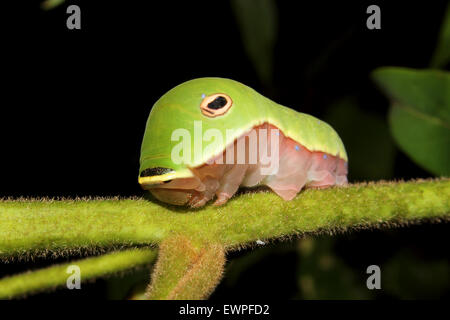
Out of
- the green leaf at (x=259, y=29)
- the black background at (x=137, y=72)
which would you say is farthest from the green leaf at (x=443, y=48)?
the green leaf at (x=259, y=29)

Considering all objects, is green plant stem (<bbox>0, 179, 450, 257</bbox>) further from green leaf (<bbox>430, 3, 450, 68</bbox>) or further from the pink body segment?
green leaf (<bbox>430, 3, 450, 68</bbox>)

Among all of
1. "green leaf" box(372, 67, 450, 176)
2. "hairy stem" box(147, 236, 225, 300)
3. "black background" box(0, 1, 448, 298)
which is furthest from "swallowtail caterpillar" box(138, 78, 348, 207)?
"black background" box(0, 1, 448, 298)

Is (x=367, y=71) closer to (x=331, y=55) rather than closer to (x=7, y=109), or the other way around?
(x=331, y=55)

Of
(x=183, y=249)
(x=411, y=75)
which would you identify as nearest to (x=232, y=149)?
(x=183, y=249)

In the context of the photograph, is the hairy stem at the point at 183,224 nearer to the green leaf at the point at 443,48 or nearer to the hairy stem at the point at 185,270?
the hairy stem at the point at 185,270

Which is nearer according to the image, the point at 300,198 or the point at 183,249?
the point at 183,249

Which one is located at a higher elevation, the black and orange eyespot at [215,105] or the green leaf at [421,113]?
the black and orange eyespot at [215,105]

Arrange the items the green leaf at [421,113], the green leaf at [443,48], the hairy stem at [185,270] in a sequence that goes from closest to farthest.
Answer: the hairy stem at [185,270] < the green leaf at [421,113] < the green leaf at [443,48]
